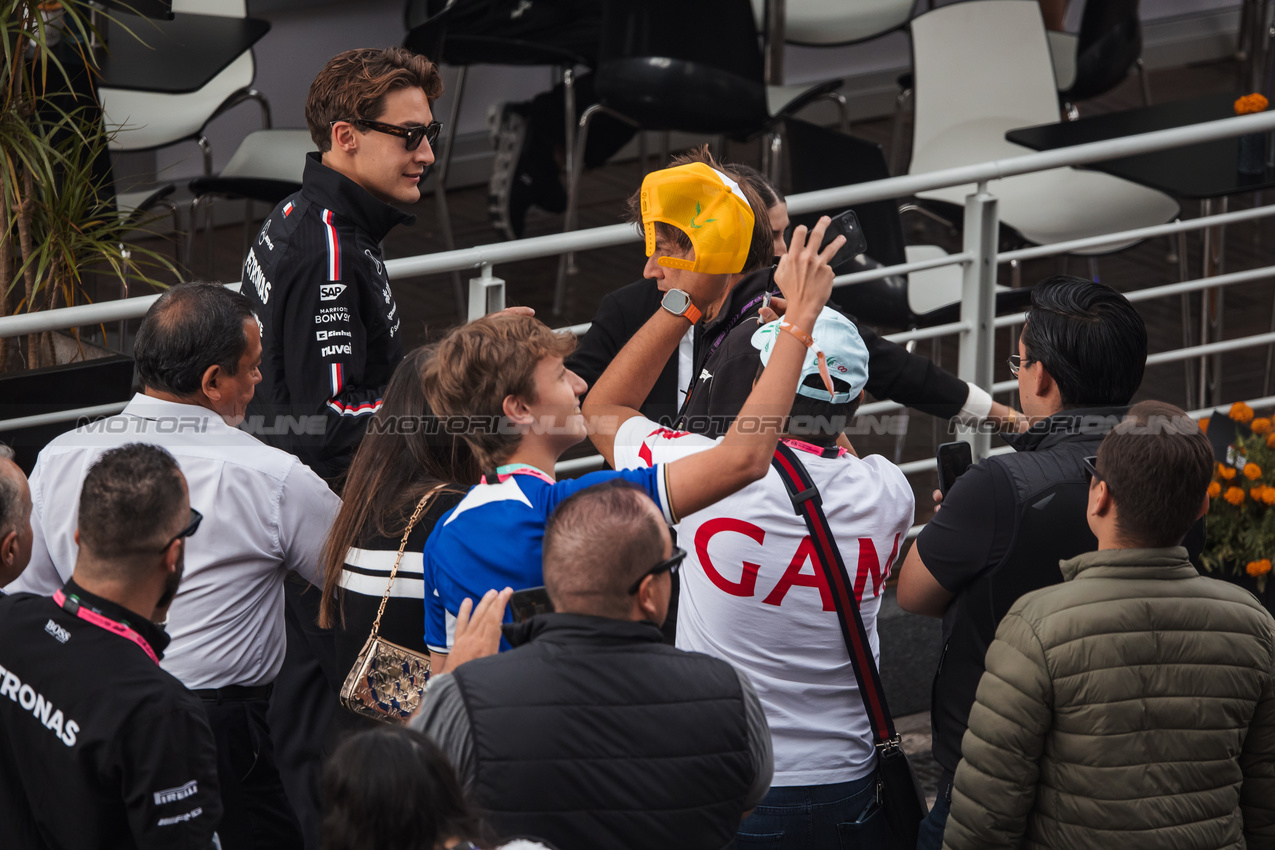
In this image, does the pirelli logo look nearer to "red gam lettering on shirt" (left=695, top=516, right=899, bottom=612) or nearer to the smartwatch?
"red gam lettering on shirt" (left=695, top=516, right=899, bottom=612)

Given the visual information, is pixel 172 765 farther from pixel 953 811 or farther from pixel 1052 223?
pixel 1052 223

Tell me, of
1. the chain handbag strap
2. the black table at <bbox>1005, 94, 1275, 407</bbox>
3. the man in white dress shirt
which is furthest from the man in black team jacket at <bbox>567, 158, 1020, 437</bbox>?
the black table at <bbox>1005, 94, 1275, 407</bbox>

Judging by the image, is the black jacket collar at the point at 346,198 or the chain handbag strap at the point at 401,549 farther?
the black jacket collar at the point at 346,198

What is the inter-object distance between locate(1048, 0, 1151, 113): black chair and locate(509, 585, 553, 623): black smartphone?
4.48 meters

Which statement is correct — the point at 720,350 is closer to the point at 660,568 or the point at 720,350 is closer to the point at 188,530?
the point at 660,568

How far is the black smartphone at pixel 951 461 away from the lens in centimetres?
234

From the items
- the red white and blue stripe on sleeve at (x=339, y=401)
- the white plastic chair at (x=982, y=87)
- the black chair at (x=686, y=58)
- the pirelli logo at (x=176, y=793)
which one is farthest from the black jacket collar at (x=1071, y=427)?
the black chair at (x=686, y=58)

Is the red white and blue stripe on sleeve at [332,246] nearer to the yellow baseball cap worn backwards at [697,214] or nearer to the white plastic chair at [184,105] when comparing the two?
the yellow baseball cap worn backwards at [697,214]

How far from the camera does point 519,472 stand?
6.09 feet

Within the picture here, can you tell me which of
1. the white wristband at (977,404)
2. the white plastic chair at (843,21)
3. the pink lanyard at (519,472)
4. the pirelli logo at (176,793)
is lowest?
the pirelli logo at (176,793)

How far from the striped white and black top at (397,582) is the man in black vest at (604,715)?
0.36 metres

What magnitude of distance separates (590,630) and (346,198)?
1.24 meters

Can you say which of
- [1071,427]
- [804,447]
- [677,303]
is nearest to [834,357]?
[804,447]

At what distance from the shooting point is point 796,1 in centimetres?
599
